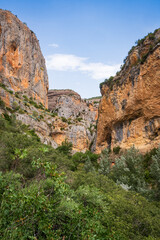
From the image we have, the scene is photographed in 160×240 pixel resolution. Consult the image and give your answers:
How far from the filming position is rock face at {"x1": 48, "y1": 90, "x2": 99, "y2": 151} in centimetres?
4141

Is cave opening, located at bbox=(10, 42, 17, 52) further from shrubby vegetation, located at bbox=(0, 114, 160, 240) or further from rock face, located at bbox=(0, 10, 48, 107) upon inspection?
shrubby vegetation, located at bbox=(0, 114, 160, 240)

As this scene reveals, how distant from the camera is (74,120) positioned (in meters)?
50.5

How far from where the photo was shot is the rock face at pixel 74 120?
136ft

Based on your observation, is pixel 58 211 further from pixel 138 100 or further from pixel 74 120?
pixel 74 120

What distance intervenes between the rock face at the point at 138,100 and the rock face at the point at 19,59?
26.1m

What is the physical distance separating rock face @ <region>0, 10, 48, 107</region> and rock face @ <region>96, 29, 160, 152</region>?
26.1 meters

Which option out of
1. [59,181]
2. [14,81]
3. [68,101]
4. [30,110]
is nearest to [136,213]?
[59,181]

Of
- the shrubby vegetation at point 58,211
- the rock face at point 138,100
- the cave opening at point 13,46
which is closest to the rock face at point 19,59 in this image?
the cave opening at point 13,46

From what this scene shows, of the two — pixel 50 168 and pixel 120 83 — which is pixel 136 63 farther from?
pixel 50 168

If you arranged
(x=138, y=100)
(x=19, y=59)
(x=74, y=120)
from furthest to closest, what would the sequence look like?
(x=74, y=120), (x=19, y=59), (x=138, y=100)

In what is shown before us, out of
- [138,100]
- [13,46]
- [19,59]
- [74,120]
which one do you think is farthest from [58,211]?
[13,46]

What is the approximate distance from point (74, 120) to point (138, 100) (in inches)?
1256

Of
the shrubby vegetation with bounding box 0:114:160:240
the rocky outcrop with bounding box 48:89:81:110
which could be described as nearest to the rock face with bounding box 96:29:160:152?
the shrubby vegetation with bounding box 0:114:160:240

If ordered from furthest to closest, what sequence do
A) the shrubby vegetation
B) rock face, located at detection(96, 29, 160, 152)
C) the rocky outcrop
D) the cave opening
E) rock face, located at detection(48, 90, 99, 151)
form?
the rocky outcrop, rock face, located at detection(48, 90, 99, 151), the cave opening, rock face, located at detection(96, 29, 160, 152), the shrubby vegetation
